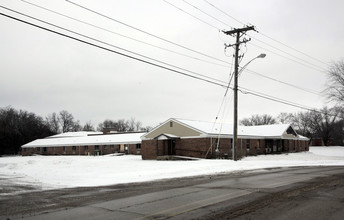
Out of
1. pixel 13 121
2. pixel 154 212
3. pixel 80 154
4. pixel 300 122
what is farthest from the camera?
pixel 300 122

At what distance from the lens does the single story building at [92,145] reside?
60719 millimetres

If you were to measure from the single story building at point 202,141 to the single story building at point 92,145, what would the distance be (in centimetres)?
1393

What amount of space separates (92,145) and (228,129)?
31.3m

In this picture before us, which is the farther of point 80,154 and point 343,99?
point 80,154

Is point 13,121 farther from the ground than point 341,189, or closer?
farther from the ground

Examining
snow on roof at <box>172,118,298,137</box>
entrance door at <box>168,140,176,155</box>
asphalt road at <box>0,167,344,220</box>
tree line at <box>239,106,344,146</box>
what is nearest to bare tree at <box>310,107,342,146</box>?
tree line at <box>239,106,344,146</box>

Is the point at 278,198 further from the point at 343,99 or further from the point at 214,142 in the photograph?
the point at 343,99

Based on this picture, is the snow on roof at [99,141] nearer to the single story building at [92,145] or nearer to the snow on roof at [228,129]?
the single story building at [92,145]

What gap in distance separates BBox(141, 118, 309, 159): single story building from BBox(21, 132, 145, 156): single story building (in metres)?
13.9

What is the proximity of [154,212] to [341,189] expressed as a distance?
6.96m

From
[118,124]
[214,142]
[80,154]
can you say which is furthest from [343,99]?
[118,124]

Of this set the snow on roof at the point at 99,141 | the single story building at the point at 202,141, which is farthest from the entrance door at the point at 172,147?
the snow on roof at the point at 99,141

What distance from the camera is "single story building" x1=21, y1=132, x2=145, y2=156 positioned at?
199 feet

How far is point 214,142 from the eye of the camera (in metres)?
39.5
